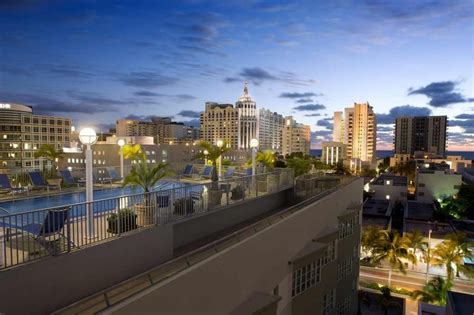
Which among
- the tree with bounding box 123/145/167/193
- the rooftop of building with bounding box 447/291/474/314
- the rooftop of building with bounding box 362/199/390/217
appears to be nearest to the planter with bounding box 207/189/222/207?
the tree with bounding box 123/145/167/193

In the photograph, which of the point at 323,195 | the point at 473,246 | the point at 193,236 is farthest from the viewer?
the point at 473,246

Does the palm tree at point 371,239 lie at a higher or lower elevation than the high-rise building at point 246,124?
lower

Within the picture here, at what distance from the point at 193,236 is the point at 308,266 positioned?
193 inches

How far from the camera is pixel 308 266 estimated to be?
12.1 meters

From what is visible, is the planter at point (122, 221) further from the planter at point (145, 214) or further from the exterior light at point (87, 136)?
the exterior light at point (87, 136)

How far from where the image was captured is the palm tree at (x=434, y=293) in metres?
23.7

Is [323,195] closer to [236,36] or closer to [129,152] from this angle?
[129,152]

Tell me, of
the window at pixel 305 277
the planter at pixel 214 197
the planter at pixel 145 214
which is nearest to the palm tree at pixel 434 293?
the window at pixel 305 277

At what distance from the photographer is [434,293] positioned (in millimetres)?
23984

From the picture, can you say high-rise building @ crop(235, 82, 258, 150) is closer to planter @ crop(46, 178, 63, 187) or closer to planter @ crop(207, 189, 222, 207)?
planter @ crop(46, 178, 63, 187)

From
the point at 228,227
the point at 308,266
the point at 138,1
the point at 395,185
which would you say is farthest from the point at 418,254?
the point at 138,1

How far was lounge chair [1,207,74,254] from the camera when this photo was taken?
5.66 m

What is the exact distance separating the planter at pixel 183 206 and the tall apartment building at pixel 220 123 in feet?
521

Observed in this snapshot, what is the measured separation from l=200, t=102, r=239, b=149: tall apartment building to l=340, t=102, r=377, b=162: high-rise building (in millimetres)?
62101
